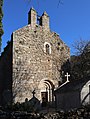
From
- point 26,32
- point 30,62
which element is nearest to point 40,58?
point 30,62

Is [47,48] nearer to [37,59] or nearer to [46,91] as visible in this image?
[37,59]

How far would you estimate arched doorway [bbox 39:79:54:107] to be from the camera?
32812mm

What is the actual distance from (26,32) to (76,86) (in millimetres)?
12580

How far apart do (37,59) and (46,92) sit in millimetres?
4563

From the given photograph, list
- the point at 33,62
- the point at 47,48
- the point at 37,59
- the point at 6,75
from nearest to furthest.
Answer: the point at 33,62
the point at 37,59
the point at 6,75
the point at 47,48

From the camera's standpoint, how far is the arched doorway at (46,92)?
32812 mm

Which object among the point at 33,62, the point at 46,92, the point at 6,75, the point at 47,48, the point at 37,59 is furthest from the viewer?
the point at 47,48

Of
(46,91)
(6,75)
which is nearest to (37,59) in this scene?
(46,91)

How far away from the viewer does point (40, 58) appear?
3341 centimetres

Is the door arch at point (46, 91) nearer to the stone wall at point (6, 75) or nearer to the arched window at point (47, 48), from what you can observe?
the arched window at point (47, 48)

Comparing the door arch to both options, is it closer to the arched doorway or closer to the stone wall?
the arched doorway

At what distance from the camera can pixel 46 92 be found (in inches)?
1312

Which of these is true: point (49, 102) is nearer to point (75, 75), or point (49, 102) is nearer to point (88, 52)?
point (75, 75)

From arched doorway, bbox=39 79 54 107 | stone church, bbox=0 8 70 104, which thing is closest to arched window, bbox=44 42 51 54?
stone church, bbox=0 8 70 104
